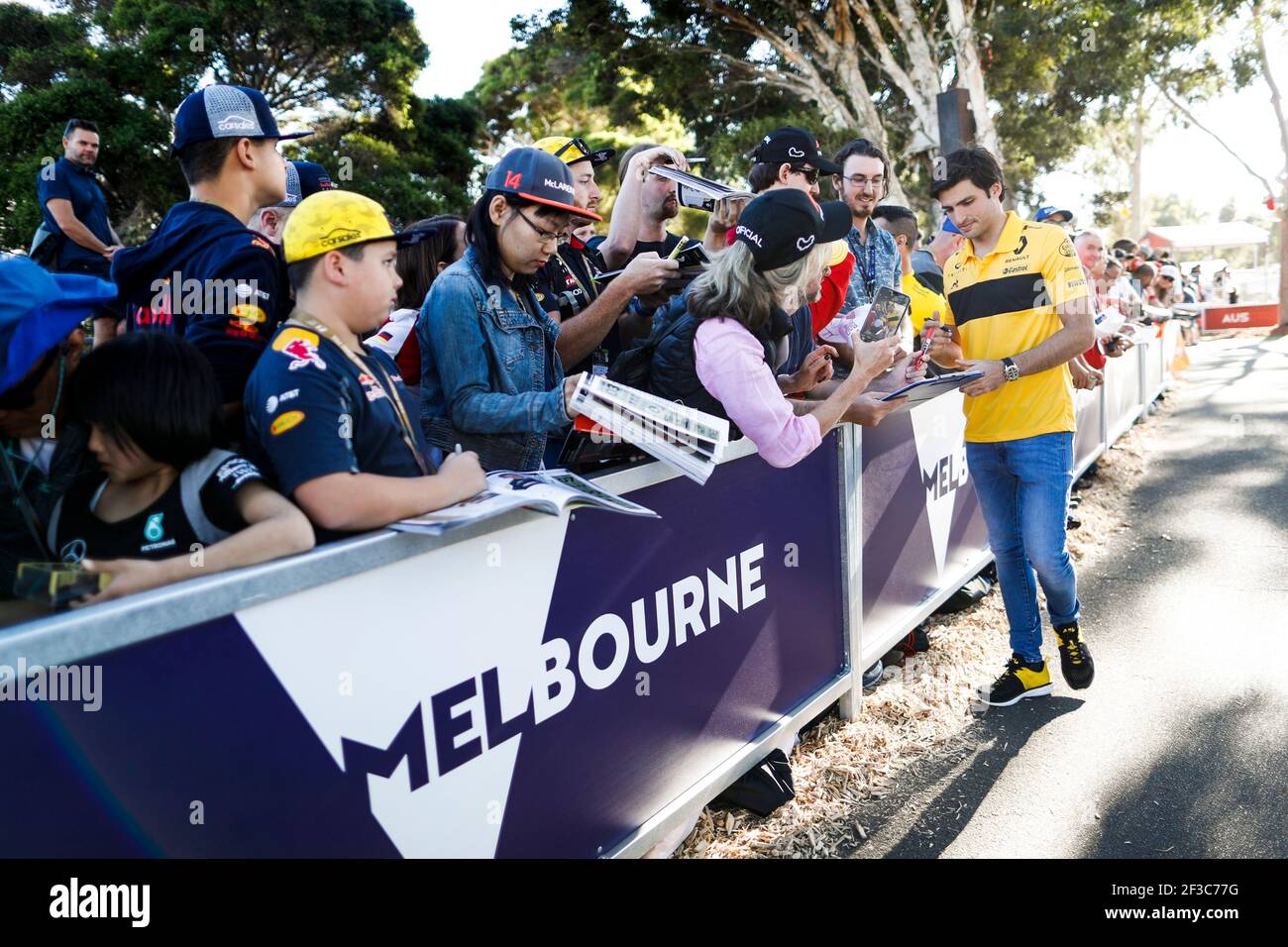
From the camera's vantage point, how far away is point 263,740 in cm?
167

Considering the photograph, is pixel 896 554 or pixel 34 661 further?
pixel 896 554

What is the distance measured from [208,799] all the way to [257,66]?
20.9m

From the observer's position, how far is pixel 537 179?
8.84 feet

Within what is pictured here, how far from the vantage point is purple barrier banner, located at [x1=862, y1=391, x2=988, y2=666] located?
4074 millimetres

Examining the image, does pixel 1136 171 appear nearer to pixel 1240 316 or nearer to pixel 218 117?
pixel 1240 316

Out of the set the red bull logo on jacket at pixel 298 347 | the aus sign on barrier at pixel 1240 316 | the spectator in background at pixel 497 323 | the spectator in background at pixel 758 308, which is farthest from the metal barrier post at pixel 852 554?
the aus sign on barrier at pixel 1240 316

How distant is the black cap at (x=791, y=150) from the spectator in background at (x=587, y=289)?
0.81 meters

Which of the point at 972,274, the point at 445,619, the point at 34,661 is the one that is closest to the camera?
the point at 34,661
